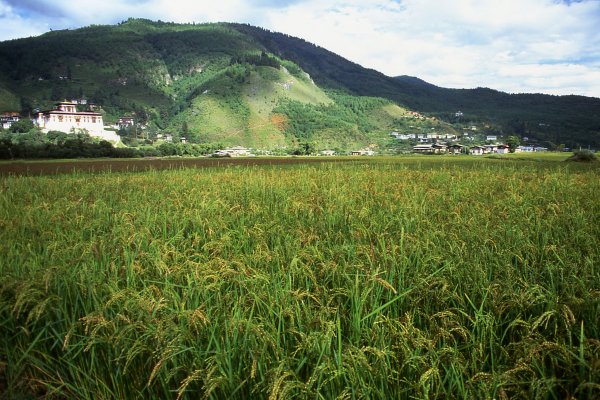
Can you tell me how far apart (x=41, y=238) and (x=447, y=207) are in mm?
7238

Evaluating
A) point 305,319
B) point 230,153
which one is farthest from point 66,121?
point 305,319

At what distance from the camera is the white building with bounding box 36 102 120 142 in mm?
149000

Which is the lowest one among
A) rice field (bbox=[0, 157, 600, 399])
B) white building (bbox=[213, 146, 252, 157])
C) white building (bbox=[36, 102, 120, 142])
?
rice field (bbox=[0, 157, 600, 399])

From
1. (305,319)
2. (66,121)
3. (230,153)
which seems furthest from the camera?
(66,121)

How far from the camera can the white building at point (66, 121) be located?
489 feet

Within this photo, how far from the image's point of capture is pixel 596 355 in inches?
71.7

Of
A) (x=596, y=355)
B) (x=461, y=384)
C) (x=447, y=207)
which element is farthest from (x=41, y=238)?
(x=447, y=207)

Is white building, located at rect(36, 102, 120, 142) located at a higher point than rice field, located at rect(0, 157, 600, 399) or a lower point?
higher

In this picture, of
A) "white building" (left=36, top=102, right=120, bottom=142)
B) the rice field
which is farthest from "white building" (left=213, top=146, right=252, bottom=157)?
the rice field

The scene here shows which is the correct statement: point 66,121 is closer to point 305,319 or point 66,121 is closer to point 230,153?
point 230,153

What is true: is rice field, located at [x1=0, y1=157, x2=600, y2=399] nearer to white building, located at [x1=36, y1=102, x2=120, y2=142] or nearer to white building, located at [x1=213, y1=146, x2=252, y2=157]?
white building, located at [x1=213, y1=146, x2=252, y2=157]

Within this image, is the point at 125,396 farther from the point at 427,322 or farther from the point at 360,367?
the point at 427,322

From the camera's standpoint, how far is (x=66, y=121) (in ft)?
500

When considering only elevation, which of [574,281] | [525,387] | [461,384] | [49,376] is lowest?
[49,376]
